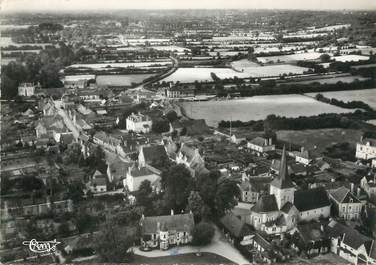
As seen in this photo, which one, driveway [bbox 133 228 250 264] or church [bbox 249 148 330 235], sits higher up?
church [bbox 249 148 330 235]

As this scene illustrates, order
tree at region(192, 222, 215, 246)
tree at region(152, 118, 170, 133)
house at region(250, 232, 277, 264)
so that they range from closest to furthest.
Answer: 1. house at region(250, 232, 277, 264)
2. tree at region(192, 222, 215, 246)
3. tree at region(152, 118, 170, 133)

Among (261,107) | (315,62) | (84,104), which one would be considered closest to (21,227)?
(84,104)

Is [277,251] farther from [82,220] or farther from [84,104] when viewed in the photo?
[84,104]

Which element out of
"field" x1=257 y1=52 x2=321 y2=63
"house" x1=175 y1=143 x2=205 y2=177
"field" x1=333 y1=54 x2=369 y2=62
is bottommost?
"house" x1=175 y1=143 x2=205 y2=177

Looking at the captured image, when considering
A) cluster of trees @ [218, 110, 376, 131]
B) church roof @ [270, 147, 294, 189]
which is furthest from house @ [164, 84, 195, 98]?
church roof @ [270, 147, 294, 189]

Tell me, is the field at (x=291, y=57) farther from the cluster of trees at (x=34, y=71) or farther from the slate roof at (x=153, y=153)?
the slate roof at (x=153, y=153)

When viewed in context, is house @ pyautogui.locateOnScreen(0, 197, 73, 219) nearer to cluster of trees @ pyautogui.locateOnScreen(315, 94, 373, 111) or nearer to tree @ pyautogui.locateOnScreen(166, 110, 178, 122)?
tree @ pyautogui.locateOnScreen(166, 110, 178, 122)

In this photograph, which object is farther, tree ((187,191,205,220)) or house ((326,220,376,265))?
tree ((187,191,205,220))
